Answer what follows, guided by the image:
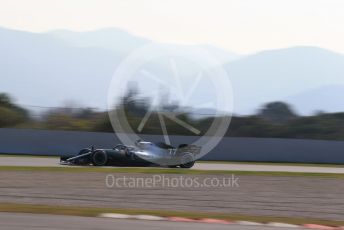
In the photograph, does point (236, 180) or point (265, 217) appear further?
point (236, 180)

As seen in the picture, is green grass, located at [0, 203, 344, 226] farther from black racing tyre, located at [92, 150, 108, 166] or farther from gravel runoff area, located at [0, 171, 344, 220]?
black racing tyre, located at [92, 150, 108, 166]

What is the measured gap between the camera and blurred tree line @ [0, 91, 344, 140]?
140 ft

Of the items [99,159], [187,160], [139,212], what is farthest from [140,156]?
[139,212]

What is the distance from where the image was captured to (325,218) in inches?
537

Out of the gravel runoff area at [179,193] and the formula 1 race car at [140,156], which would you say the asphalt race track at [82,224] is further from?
the formula 1 race car at [140,156]

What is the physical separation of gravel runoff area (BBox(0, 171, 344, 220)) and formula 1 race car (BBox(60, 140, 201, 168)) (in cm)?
363

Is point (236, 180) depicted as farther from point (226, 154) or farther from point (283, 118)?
point (283, 118)

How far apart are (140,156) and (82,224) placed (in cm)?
1608

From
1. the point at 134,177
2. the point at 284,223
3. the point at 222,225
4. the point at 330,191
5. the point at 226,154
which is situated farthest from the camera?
the point at 226,154

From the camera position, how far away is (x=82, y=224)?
10328 mm

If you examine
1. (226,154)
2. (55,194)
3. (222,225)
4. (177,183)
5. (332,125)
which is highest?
(332,125)

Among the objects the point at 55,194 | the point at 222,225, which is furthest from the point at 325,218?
the point at 55,194

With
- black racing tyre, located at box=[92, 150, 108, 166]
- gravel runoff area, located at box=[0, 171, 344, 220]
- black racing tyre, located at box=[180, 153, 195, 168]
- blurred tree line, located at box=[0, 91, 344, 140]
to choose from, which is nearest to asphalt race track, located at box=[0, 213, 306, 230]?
gravel runoff area, located at box=[0, 171, 344, 220]

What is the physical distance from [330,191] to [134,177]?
6428mm
